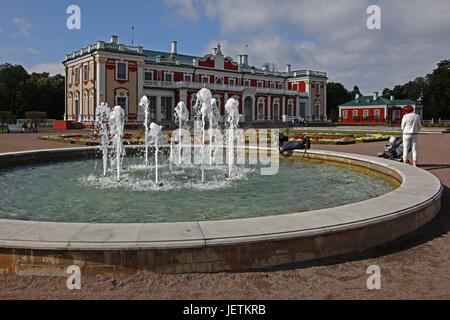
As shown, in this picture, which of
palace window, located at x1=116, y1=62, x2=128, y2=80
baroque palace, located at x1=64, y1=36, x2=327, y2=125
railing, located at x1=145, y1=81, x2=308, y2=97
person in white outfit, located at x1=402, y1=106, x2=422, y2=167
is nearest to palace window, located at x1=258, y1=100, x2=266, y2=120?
baroque palace, located at x1=64, y1=36, x2=327, y2=125

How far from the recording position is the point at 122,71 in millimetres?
45312

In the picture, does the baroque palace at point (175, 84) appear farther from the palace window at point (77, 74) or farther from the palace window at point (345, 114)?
the palace window at point (345, 114)

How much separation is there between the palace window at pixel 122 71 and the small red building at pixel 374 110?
44952 mm

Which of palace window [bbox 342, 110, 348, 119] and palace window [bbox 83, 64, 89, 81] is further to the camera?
palace window [bbox 342, 110, 348, 119]

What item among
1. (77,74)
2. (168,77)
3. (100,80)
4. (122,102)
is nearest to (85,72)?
(77,74)

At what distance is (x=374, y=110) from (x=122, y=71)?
46223 mm

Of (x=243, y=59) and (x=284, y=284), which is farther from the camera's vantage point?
(x=243, y=59)

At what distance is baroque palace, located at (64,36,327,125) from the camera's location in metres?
44.8

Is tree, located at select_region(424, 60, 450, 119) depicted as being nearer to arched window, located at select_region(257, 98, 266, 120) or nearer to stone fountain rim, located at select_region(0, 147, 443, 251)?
arched window, located at select_region(257, 98, 266, 120)

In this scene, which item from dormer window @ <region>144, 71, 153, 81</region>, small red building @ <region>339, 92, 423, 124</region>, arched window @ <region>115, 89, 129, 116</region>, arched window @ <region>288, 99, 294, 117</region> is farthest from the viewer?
small red building @ <region>339, 92, 423, 124</region>

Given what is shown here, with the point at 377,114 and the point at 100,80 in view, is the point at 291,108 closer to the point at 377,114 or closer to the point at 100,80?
the point at 377,114

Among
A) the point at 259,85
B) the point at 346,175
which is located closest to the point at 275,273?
the point at 346,175

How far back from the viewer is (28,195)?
8125 mm
